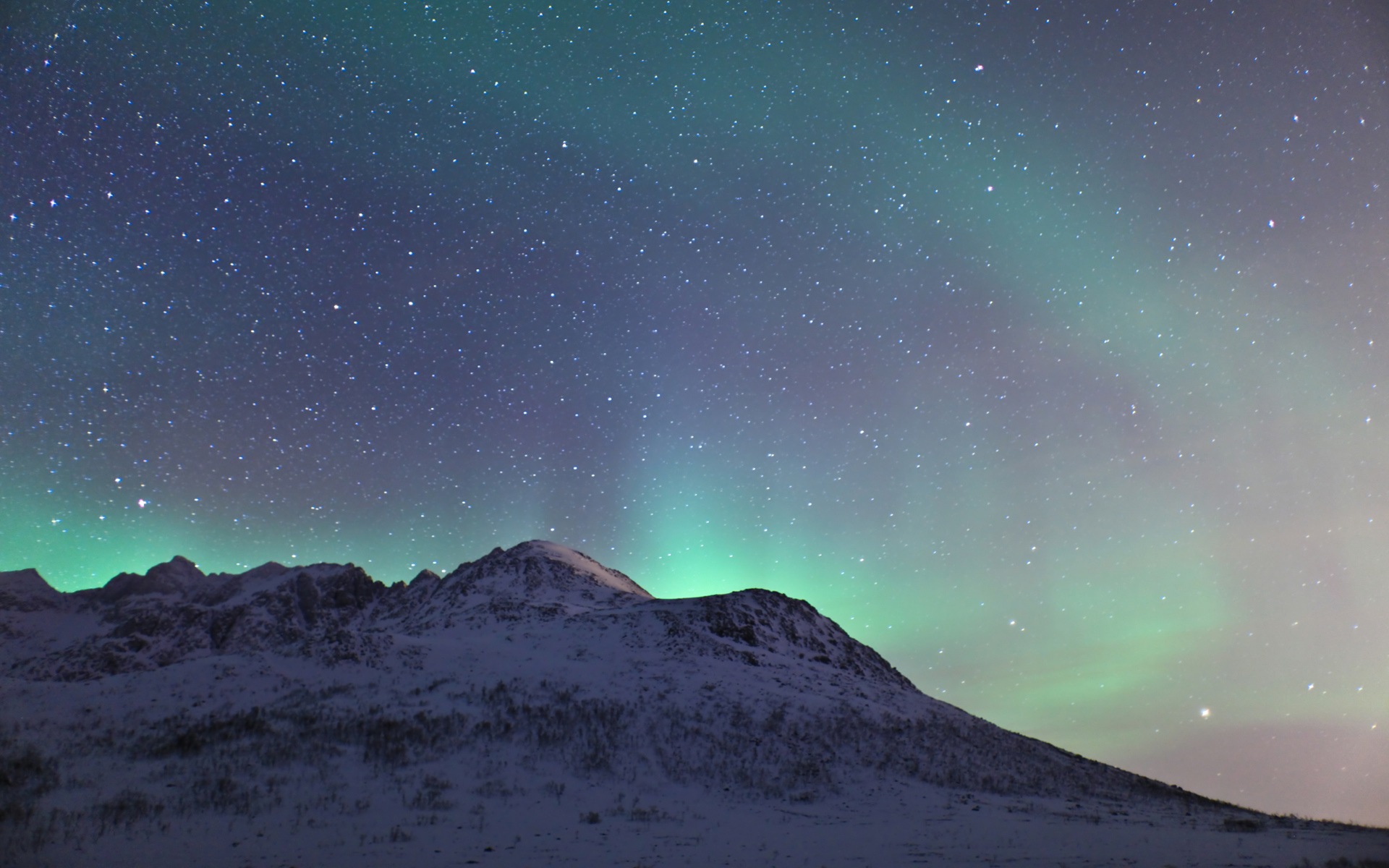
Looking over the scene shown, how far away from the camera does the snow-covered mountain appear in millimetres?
14516

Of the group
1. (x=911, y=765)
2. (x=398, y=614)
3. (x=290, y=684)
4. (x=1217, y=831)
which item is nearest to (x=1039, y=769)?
(x=911, y=765)

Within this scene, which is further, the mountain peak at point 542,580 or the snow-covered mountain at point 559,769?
the mountain peak at point 542,580

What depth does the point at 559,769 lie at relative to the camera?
23781mm

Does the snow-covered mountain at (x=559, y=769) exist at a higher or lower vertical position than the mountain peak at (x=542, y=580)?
lower

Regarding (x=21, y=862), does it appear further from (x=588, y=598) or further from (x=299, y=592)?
(x=299, y=592)

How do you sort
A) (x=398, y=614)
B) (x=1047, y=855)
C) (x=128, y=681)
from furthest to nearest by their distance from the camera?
1. (x=398, y=614)
2. (x=128, y=681)
3. (x=1047, y=855)

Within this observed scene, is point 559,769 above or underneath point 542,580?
underneath

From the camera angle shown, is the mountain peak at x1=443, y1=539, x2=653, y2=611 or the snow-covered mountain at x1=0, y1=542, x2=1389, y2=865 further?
the mountain peak at x1=443, y1=539, x2=653, y2=611

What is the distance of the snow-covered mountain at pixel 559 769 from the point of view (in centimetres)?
1452

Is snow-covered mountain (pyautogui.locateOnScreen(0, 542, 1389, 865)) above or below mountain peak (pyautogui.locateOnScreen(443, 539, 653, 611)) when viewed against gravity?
below

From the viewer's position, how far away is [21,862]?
40.2 ft

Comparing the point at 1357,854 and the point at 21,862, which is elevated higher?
the point at 1357,854

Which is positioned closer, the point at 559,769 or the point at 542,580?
the point at 559,769

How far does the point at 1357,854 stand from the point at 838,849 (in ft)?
33.6
